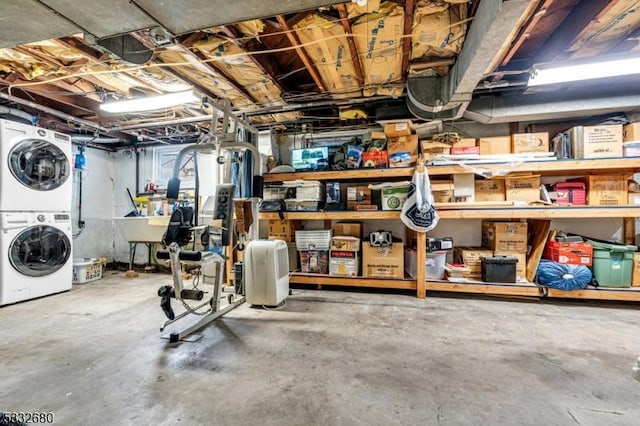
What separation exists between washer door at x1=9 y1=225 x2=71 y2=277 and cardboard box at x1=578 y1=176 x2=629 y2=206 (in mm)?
6555

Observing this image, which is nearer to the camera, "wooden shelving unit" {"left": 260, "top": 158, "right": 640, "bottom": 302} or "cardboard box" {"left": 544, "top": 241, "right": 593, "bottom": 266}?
"wooden shelving unit" {"left": 260, "top": 158, "right": 640, "bottom": 302}

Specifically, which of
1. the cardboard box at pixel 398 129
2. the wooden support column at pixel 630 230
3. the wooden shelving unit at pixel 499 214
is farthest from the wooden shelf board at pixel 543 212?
the cardboard box at pixel 398 129

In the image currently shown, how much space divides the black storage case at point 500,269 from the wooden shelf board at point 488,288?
0.25ft

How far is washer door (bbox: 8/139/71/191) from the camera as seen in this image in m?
3.34


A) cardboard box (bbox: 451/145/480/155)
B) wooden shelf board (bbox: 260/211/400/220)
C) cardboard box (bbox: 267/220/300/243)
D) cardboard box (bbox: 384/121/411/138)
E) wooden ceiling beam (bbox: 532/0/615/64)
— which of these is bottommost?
cardboard box (bbox: 267/220/300/243)

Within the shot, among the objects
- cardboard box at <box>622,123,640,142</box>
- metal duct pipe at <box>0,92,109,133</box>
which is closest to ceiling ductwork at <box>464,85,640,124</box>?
cardboard box at <box>622,123,640,142</box>

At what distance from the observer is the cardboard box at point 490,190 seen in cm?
357

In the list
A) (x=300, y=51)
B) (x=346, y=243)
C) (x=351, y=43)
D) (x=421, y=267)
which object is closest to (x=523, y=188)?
(x=421, y=267)

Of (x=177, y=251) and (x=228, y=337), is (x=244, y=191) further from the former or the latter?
(x=228, y=337)

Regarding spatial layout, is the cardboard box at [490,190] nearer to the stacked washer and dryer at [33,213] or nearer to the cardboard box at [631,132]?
the cardboard box at [631,132]

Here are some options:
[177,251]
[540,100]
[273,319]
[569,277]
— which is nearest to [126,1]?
[177,251]

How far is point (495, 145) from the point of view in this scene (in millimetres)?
3512

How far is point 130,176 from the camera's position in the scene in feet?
18.3

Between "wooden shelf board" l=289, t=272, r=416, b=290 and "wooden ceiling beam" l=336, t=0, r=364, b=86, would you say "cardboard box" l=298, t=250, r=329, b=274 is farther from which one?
"wooden ceiling beam" l=336, t=0, r=364, b=86
